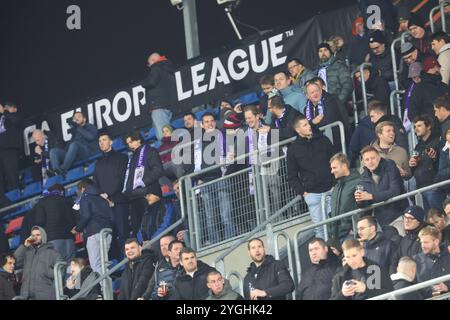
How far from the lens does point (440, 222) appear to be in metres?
13.5

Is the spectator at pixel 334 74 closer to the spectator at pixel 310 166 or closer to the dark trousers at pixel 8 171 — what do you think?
the spectator at pixel 310 166

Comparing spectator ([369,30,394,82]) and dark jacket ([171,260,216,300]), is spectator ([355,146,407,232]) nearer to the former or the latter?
dark jacket ([171,260,216,300])

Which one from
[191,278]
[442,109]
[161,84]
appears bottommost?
[191,278]

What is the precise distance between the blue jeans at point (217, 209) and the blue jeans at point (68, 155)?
3153mm

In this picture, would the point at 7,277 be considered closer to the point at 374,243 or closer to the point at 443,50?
the point at 374,243

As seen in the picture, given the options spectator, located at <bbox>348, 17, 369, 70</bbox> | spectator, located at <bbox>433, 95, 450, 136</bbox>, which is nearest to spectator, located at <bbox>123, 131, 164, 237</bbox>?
spectator, located at <bbox>348, 17, 369, 70</bbox>

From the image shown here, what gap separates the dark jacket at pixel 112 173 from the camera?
56.0 ft

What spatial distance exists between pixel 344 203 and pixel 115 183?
341 centimetres

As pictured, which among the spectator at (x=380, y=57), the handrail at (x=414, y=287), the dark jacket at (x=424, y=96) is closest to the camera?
the handrail at (x=414, y=287)

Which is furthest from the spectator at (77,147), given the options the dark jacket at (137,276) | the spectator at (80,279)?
the dark jacket at (137,276)

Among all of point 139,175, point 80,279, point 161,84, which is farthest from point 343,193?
point 161,84

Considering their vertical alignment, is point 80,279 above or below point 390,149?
below
